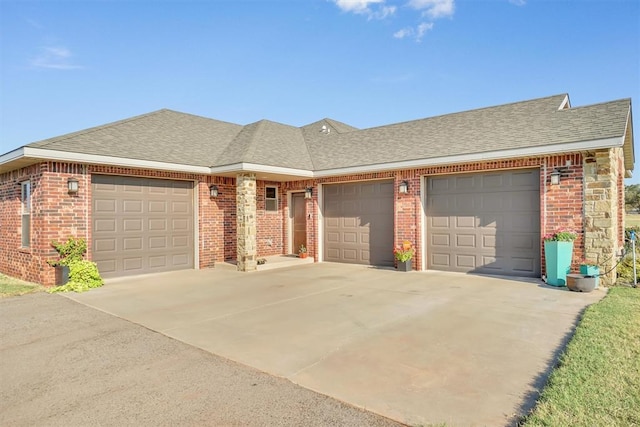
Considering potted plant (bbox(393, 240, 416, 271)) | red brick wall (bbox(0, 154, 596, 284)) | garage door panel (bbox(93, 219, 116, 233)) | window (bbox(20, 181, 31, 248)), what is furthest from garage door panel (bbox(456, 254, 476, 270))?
window (bbox(20, 181, 31, 248))

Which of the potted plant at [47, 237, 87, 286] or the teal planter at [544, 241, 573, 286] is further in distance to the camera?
the potted plant at [47, 237, 87, 286]

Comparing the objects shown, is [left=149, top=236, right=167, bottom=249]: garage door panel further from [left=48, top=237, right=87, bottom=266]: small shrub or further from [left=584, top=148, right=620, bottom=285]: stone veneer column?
[left=584, top=148, right=620, bottom=285]: stone veneer column

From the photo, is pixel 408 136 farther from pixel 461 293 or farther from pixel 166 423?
pixel 166 423

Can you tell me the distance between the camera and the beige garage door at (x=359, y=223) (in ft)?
37.5

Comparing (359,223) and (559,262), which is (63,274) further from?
(559,262)

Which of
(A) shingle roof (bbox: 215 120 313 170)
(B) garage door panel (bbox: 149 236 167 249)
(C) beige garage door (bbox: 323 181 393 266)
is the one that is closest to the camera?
(B) garage door panel (bbox: 149 236 167 249)

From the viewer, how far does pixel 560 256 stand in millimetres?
7750

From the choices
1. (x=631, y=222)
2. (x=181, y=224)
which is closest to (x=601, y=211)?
(x=181, y=224)

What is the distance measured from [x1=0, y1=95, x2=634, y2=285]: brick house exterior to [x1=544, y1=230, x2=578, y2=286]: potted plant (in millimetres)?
391

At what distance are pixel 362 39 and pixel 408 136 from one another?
4.40 meters

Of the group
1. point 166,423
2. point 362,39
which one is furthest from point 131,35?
point 166,423

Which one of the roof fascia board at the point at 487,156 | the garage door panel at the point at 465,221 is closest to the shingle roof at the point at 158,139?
the roof fascia board at the point at 487,156

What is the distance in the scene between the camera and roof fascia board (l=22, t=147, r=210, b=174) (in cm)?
789

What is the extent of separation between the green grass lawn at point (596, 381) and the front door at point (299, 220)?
31.6 feet
